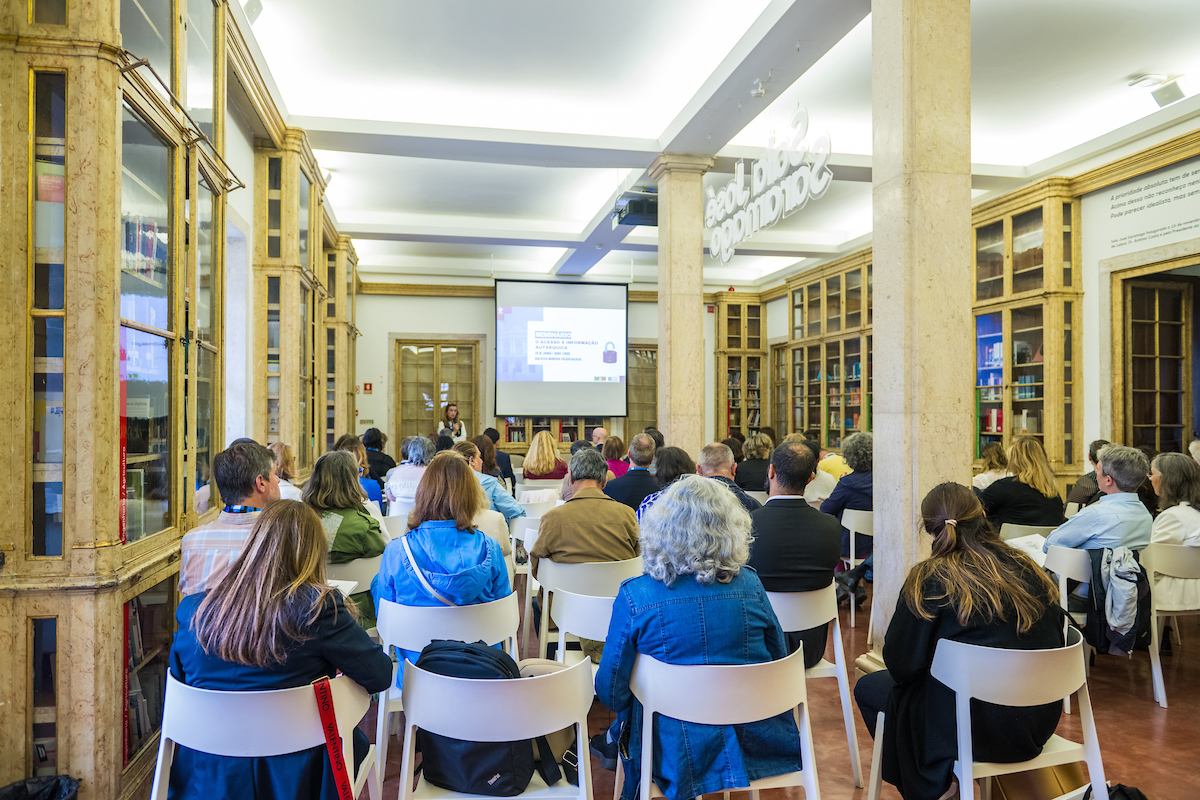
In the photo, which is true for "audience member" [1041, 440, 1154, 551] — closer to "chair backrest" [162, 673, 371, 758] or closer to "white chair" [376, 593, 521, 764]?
"white chair" [376, 593, 521, 764]

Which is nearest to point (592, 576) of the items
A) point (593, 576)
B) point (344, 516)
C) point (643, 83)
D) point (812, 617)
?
point (593, 576)

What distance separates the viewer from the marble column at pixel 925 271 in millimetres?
3623

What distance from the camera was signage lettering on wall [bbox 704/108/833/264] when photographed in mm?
4730

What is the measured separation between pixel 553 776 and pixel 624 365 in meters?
11.1

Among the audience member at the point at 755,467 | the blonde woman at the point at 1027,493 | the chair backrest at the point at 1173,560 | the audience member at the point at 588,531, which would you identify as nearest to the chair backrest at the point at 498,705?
the audience member at the point at 588,531

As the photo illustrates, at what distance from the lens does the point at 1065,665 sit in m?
2.03

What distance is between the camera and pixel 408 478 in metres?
5.08

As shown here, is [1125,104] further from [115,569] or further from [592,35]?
[115,569]

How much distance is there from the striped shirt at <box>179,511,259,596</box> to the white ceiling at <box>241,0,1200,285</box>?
410 centimetres

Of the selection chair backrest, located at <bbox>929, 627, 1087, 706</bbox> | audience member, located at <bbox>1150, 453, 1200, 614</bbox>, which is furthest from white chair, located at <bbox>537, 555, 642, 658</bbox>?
audience member, located at <bbox>1150, 453, 1200, 614</bbox>

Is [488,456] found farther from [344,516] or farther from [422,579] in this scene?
[422,579]

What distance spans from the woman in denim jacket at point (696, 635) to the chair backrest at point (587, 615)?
523 millimetres

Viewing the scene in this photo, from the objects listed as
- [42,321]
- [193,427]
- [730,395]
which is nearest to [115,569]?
[42,321]

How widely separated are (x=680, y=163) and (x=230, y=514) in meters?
5.72
